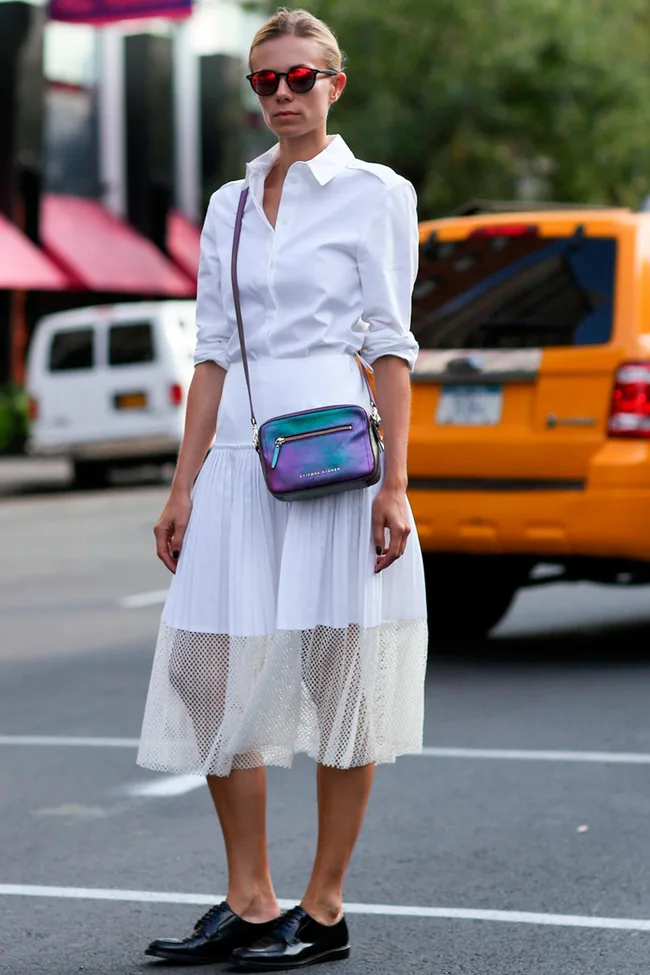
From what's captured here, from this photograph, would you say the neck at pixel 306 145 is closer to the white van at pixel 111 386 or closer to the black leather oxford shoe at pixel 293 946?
the black leather oxford shoe at pixel 293 946

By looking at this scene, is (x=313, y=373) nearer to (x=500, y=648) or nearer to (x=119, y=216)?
(x=500, y=648)

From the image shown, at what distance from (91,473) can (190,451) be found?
18610 millimetres

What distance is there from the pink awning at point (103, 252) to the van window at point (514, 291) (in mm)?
21780

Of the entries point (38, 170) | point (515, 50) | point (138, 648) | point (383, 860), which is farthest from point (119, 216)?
point (383, 860)

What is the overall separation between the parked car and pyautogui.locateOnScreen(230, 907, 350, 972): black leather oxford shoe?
4.13 metres

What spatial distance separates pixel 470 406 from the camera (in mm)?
8633

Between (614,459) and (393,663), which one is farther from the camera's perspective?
(614,459)

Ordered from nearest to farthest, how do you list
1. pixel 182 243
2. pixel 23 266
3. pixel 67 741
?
1. pixel 67 741
2. pixel 23 266
3. pixel 182 243

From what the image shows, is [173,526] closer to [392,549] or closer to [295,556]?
[295,556]

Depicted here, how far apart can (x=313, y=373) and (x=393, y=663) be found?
2.06 ft

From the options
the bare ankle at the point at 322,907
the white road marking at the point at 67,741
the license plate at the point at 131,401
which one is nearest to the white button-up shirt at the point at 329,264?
the bare ankle at the point at 322,907

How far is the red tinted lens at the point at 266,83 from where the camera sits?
4.26 meters

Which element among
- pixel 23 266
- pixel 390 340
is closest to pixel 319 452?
pixel 390 340

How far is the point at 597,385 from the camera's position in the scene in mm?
8344
